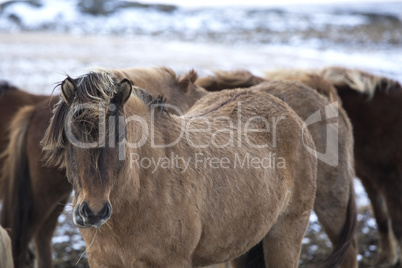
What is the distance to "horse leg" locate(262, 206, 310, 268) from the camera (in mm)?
3105

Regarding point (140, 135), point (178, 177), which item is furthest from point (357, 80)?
point (140, 135)

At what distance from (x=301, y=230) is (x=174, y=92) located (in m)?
1.75

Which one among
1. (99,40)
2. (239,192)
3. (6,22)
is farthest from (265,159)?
(6,22)

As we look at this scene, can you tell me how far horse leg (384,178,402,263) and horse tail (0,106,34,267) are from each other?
3639 mm

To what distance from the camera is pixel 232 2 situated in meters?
37.5

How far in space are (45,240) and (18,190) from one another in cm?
61

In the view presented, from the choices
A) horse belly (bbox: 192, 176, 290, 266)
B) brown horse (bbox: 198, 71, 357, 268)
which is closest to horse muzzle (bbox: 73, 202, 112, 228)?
horse belly (bbox: 192, 176, 290, 266)

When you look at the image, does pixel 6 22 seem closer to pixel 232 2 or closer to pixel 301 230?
pixel 232 2

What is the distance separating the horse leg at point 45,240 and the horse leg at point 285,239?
7.23 feet

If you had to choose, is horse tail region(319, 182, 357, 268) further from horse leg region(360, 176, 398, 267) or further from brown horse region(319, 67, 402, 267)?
horse leg region(360, 176, 398, 267)

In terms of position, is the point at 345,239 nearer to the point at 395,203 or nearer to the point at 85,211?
the point at 395,203

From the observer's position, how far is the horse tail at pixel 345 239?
370 cm

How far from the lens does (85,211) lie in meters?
2.10

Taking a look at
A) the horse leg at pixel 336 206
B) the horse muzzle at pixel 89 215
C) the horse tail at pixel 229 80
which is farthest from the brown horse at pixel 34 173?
the horse muzzle at pixel 89 215
